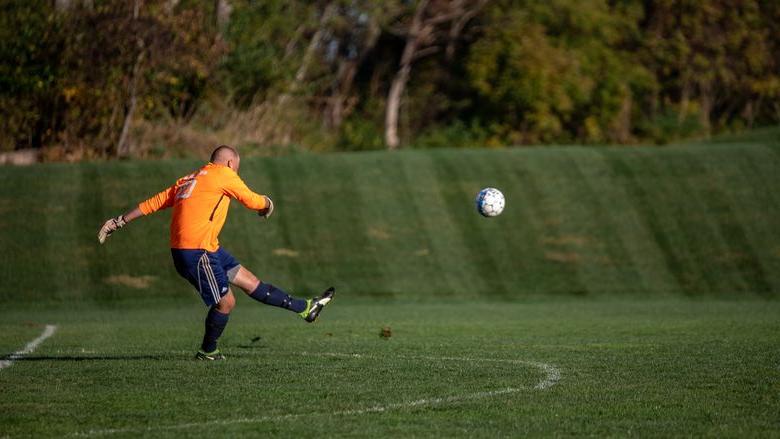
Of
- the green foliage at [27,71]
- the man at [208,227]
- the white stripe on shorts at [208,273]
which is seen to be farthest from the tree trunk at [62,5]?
the white stripe on shorts at [208,273]

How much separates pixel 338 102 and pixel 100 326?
34.2 metres

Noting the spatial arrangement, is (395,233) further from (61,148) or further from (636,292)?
(61,148)

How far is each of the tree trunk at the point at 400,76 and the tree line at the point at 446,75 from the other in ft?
0.29

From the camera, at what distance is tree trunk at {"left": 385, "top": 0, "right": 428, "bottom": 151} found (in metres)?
53.4

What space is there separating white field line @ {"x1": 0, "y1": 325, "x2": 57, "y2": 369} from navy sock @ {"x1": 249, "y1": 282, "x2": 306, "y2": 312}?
2482 millimetres

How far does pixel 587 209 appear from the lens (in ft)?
97.9

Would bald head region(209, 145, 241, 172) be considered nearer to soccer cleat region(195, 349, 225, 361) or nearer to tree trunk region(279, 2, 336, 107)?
soccer cleat region(195, 349, 225, 361)

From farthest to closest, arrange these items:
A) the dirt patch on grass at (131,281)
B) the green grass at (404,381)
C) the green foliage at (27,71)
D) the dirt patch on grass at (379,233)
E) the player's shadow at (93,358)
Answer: the green foliage at (27,71)
the dirt patch on grass at (379,233)
the dirt patch on grass at (131,281)
the player's shadow at (93,358)
the green grass at (404,381)

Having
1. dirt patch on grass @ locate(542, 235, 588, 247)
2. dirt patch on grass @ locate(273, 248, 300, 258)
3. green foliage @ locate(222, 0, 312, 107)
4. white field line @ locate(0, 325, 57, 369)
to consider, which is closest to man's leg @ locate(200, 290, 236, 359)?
white field line @ locate(0, 325, 57, 369)

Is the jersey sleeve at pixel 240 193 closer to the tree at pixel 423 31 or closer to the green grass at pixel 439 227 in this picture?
the green grass at pixel 439 227

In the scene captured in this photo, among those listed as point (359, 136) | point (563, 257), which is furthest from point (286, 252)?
point (359, 136)

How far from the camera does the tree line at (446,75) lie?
3475cm

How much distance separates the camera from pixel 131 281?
25562 millimetres

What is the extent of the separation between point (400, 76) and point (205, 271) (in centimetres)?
4349
